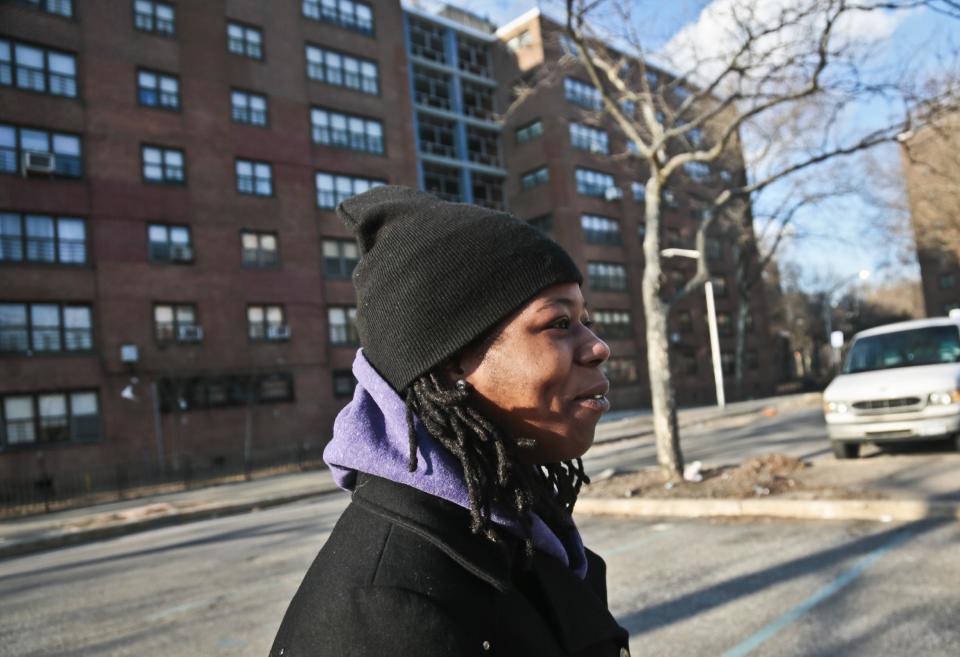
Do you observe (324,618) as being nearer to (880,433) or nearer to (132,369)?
(880,433)

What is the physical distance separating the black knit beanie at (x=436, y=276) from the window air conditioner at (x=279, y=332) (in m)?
28.4

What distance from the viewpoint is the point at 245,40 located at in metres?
30.1

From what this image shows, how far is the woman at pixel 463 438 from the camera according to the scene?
1.23 metres

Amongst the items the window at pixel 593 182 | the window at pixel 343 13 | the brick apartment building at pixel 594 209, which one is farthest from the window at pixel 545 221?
the window at pixel 343 13

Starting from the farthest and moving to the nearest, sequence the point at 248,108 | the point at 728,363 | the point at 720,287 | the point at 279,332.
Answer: the point at 720,287, the point at 728,363, the point at 248,108, the point at 279,332

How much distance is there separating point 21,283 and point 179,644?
22.9 meters

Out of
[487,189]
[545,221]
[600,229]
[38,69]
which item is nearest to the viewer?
[38,69]

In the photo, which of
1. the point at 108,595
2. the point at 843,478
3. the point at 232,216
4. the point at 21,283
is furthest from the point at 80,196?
the point at 843,478

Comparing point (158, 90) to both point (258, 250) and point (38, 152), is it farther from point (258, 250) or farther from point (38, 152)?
point (258, 250)

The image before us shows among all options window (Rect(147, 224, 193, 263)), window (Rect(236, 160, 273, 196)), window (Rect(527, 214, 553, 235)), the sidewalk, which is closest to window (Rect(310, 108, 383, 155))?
window (Rect(236, 160, 273, 196))

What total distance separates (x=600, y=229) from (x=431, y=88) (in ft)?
48.6

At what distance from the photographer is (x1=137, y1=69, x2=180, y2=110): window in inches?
1046

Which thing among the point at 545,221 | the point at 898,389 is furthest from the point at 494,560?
the point at 545,221

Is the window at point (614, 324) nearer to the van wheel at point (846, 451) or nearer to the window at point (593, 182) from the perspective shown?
the window at point (593, 182)
